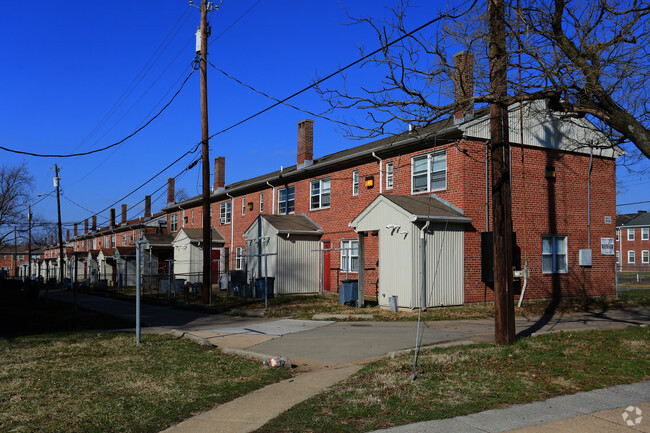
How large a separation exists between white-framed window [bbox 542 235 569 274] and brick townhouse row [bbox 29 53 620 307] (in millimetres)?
43

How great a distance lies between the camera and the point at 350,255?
80.9ft

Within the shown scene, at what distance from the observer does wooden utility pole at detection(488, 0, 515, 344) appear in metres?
10.1

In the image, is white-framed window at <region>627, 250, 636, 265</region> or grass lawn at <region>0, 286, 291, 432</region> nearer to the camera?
grass lawn at <region>0, 286, 291, 432</region>

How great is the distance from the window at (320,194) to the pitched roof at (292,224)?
0.90 meters

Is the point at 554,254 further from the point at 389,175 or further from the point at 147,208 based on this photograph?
the point at 147,208

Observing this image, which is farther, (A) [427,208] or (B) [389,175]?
(B) [389,175]

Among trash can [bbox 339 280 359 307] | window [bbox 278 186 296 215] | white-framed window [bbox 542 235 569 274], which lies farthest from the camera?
window [bbox 278 186 296 215]

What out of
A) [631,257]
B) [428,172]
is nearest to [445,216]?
[428,172]

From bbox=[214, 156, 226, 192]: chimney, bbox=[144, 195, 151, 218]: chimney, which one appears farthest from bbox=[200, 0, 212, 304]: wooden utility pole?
bbox=[144, 195, 151, 218]: chimney

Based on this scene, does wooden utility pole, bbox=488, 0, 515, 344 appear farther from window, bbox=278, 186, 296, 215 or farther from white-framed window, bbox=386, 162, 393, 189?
window, bbox=278, 186, 296, 215

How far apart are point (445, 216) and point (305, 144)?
12934 mm

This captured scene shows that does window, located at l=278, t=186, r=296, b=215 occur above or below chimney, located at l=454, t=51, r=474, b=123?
Result: below

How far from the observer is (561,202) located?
2172 centimetres

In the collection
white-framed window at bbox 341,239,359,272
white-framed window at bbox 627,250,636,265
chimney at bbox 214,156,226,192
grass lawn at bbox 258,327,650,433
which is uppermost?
chimney at bbox 214,156,226,192
